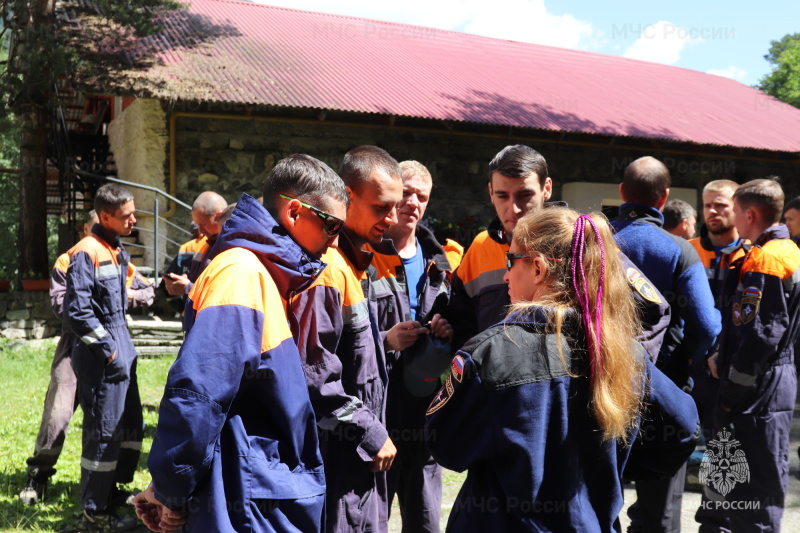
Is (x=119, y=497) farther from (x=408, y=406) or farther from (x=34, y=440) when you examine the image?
(x=408, y=406)

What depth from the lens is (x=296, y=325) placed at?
2.19m

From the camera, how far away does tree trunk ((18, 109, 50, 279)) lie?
403 inches

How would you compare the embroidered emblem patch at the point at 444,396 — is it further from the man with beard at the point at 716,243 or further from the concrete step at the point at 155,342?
the concrete step at the point at 155,342

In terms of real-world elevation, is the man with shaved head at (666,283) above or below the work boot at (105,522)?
above

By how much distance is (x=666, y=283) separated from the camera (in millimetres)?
3004

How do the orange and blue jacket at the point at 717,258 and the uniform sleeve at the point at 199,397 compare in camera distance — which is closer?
the uniform sleeve at the point at 199,397

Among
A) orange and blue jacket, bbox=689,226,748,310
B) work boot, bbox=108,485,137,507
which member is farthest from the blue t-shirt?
work boot, bbox=108,485,137,507

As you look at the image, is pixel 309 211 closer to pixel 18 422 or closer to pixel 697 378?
pixel 697 378

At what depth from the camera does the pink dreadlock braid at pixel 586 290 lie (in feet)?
5.48

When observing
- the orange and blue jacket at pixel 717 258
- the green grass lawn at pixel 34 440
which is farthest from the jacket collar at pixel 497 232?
the orange and blue jacket at pixel 717 258

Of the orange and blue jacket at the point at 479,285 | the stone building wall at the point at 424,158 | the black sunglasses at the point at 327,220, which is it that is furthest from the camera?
the stone building wall at the point at 424,158

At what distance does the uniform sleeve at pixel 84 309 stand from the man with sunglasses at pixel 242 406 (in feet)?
8.12

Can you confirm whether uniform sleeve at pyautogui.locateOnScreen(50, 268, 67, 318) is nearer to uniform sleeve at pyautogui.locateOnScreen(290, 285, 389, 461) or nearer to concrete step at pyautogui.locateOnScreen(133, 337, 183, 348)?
uniform sleeve at pyautogui.locateOnScreen(290, 285, 389, 461)

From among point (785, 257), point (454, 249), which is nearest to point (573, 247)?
point (454, 249)
